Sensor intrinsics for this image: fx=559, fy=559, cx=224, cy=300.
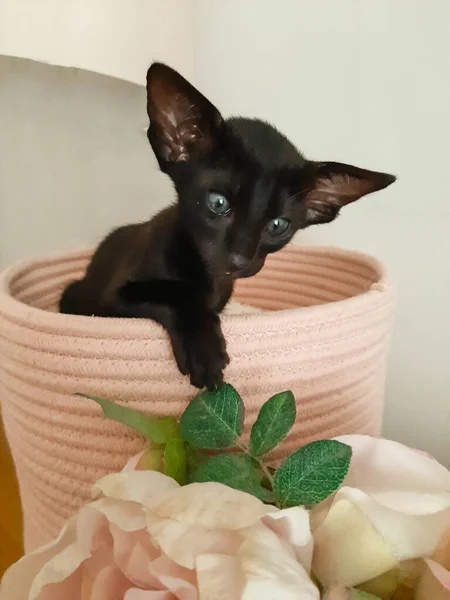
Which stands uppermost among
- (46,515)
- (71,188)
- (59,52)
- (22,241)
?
(59,52)

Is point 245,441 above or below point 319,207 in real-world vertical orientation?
below

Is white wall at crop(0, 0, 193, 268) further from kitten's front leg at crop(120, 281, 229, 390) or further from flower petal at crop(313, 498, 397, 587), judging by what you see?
flower petal at crop(313, 498, 397, 587)

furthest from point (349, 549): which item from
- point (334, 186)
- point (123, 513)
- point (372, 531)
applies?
point (334, 186)

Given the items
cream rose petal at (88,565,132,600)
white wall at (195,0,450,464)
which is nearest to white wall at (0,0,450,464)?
white wall at (195,0,450,464)

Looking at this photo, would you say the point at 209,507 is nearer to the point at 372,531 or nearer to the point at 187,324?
the point at 372,531

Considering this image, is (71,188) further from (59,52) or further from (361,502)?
(361,502)

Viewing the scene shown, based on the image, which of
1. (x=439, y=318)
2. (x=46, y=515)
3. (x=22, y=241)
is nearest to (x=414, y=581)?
(x=46, y=515)
